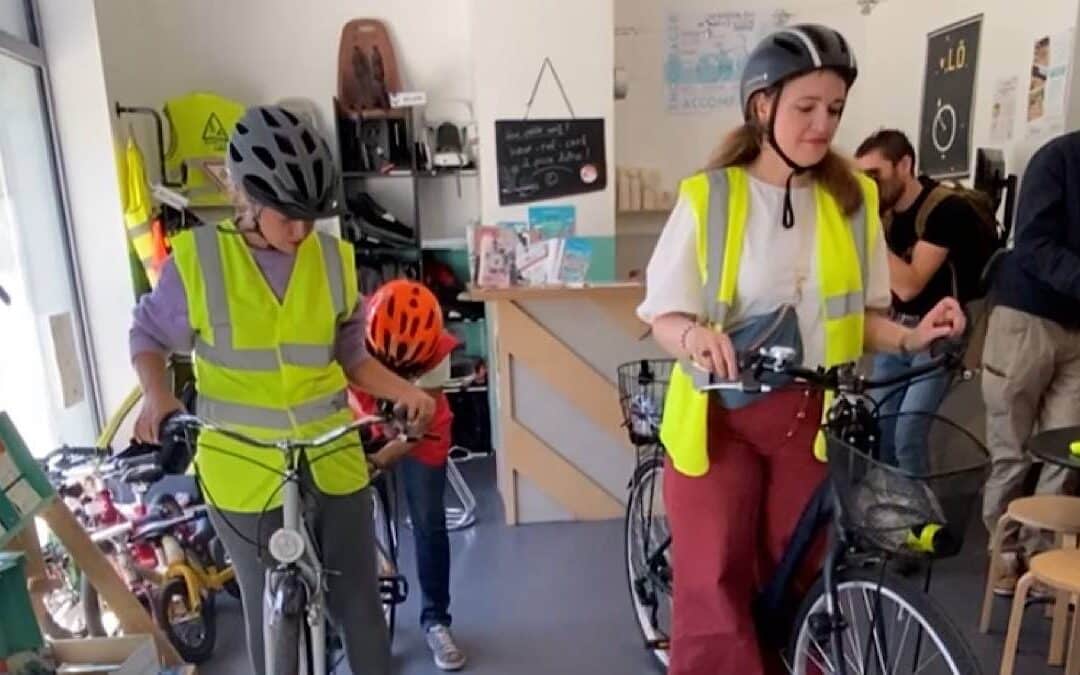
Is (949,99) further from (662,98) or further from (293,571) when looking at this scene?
(293,571)

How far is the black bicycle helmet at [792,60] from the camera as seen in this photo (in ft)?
4.53

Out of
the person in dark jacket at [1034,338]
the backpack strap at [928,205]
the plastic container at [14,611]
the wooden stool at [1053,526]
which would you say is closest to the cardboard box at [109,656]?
the plastic container at [14,611]

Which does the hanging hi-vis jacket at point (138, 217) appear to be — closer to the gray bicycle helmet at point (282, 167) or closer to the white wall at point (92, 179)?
the white wall at point (92, 179)

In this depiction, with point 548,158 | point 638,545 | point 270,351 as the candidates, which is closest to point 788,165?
point 270,351

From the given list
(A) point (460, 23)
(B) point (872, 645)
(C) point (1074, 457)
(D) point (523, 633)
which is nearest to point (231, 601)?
(D) point (523, 633)

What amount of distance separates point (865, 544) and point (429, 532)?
1.37 metres

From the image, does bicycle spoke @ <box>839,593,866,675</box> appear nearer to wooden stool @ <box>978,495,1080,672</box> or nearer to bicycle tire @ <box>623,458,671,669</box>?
bicycle tire @ <box>623,458,671,669</box>

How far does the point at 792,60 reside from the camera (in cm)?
139

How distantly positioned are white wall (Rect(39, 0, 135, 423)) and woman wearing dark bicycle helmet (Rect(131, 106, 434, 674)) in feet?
7.60

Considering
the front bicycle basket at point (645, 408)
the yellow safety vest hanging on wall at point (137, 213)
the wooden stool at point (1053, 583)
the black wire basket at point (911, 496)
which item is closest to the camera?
the black wire basket at point (911, 496)

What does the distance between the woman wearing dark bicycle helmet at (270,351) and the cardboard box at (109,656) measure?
7.9 inches

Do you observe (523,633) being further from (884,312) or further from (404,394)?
(884,312)

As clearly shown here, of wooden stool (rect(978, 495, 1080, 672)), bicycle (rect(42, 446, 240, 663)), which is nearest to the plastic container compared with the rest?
bicycle (rect(42, 446, 240, 663))

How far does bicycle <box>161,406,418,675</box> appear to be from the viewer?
147cm
